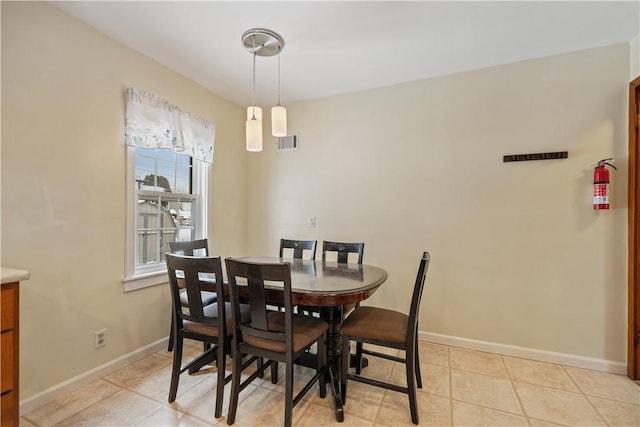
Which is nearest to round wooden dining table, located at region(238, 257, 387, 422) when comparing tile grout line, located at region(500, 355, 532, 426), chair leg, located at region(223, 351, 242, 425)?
chair leg, located at region(223, 351, 242, 425)

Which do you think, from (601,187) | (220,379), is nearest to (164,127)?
(220,379)

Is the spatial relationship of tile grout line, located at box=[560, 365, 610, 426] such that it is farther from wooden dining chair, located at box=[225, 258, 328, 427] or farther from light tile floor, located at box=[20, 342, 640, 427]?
wooden dining chair, located at box=[225, 258, 328, 427]

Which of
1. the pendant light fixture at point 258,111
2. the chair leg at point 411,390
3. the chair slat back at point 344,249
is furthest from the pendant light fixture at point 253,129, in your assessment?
the chair leg at point 411,390

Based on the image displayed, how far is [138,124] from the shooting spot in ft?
7.89

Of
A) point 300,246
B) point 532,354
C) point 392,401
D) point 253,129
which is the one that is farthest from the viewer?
point 300,246

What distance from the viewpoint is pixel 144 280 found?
8.23 ft

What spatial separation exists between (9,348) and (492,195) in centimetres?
330

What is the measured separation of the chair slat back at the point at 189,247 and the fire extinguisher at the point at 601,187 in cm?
331

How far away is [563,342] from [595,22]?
245 centimetres

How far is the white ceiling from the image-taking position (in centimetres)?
195

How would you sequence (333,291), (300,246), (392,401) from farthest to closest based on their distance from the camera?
(300,246)
(392,401)
(333,291)

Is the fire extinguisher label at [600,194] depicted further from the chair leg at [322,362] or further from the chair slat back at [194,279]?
the chair slat back at [194,279]

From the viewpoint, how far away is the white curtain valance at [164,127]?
2.37m

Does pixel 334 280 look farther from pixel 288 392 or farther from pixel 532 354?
pixel 532 354
